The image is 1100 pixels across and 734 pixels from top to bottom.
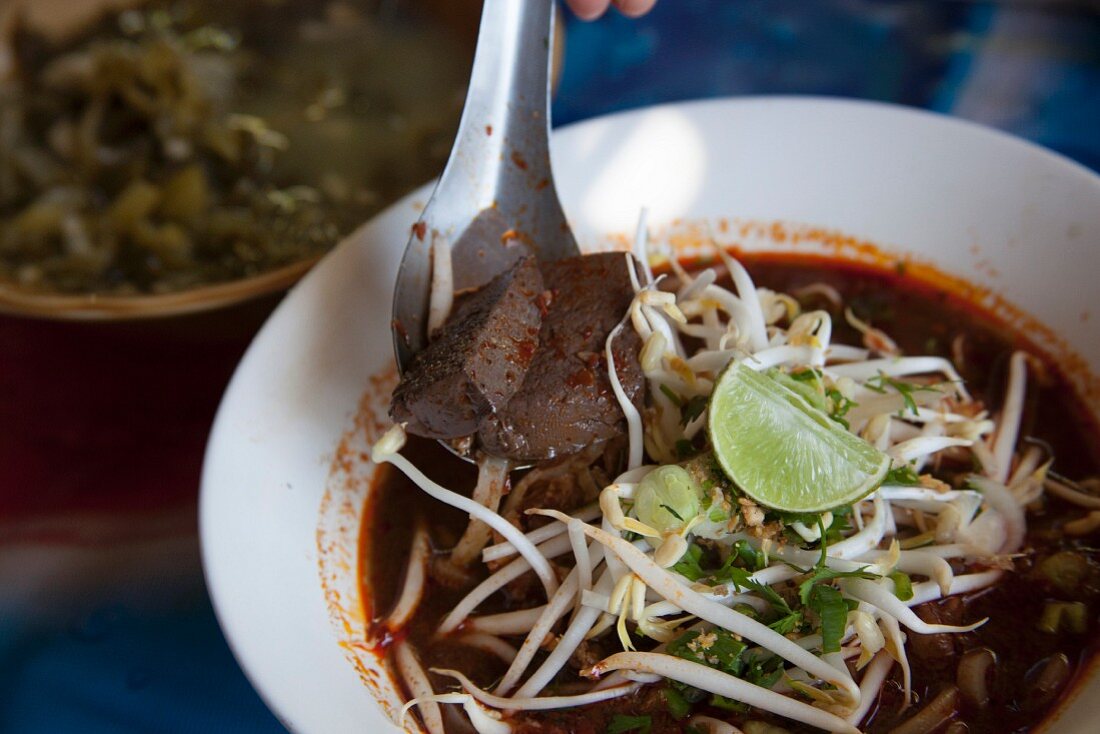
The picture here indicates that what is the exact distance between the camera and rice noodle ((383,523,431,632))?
6.23 feet

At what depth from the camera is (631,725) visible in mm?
1643

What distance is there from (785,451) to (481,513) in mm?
600

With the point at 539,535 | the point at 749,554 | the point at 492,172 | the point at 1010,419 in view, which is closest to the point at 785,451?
the point at 749,554

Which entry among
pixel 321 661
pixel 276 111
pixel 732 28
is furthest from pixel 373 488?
pixel 732 28

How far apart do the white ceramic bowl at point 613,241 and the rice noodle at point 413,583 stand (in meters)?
0.07

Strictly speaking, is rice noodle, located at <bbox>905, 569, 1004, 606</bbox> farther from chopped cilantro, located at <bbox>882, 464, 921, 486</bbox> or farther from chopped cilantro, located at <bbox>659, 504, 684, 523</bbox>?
chopped cilantro, located at <bbox>659, 504, 684, 523</bbox>

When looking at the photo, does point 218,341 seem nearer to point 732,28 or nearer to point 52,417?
point 52,417

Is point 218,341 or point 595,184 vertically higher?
point 595,184

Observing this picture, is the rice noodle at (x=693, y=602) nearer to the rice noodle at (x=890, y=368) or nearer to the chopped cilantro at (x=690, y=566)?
the chopped cilantro at (x=690, y=566)

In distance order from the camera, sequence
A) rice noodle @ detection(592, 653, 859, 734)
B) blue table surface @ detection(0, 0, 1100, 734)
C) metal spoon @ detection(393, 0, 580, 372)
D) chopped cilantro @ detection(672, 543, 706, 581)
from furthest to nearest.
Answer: blue table surface @ detection(0, 0, 1100, 734), metal spoon @ detection(393, 0, 580, 372), chopped cilantro @ detection(672, 543, 706, 581), rice noodle @ detection(592, 653, 859, 734)

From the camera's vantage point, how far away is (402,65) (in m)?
3.33

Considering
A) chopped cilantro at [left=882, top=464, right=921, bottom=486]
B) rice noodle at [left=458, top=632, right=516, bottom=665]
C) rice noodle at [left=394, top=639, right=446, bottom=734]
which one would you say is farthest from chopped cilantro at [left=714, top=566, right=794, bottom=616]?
rice noodle at [left=394, top=639, right=446, bottom=734]

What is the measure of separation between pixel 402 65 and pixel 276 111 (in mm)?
483

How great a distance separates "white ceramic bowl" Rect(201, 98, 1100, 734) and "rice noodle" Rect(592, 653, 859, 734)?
0.43 m
